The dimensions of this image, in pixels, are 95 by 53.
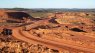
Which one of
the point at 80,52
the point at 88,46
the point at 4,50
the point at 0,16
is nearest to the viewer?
the point at 4,50

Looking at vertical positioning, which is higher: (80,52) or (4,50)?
(4,50)

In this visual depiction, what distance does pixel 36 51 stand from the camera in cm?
2244

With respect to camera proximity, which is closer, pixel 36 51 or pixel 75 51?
pixel 36 51

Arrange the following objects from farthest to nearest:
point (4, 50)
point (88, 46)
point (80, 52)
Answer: point (88, 46)
point (80, 52)
point (4, 50)

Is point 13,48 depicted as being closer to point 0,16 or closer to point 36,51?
point 36,51

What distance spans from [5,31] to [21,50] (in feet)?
80.5

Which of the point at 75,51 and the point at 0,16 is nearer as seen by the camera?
the point at 75,51

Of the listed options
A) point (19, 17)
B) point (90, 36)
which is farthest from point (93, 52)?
point (19, 17)

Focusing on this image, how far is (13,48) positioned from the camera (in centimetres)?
2195

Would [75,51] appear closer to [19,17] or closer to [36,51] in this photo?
[36,51]

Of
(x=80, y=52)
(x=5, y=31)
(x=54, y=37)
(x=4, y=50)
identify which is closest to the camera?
(x=4, y=50)

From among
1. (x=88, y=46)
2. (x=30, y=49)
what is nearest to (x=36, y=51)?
(x=30, y=49)

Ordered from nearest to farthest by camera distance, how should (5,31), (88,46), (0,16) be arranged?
(88,46) → (5,31) → (0,16)

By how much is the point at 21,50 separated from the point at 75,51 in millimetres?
11138
